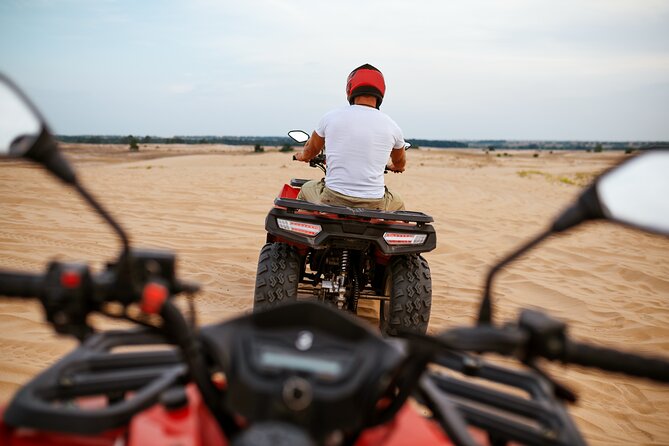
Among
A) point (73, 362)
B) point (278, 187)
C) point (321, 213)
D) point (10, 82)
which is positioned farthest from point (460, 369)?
point (278, 187)

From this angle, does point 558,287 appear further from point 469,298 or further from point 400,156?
point 400,156

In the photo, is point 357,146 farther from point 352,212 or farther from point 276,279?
point 276,279

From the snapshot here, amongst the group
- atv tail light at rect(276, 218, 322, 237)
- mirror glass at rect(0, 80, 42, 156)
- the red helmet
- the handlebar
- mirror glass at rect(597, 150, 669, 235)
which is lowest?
atv tail light at rect(276, 218, 322, 237)

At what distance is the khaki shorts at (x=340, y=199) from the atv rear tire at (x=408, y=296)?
1.89 ft

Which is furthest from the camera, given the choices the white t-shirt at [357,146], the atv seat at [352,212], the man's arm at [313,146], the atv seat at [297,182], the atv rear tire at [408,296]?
the atv seat at [297,182]

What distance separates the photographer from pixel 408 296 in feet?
11.7

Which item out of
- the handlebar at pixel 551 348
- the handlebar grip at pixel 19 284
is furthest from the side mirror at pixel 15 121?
the handlebar at pixel 551 348

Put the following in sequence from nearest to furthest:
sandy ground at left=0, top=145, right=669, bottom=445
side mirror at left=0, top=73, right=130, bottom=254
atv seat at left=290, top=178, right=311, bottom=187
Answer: side mirror at left=0, top=73, right=130, bottom=254
sandy ground at left=0, top=145, right=669, bottom=445
atv seat at left=290, top=178, right=311, bottom=187

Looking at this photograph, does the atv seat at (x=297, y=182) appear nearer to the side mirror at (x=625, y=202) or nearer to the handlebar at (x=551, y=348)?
the side mirror at (x=625, y=202)

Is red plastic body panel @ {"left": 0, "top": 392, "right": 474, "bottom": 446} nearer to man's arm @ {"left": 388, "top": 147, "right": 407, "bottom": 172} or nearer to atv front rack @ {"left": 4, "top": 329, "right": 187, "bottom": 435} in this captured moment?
atv front rack @ {"left": 4, "top": 329, "right": 187, "bottom": 435}

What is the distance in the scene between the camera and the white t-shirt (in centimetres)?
389

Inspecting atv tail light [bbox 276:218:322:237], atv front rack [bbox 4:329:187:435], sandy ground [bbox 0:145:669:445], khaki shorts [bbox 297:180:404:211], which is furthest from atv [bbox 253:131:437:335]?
atv front rack [bbox 4:329:187:435]

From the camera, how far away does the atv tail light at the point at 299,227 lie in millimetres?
3291

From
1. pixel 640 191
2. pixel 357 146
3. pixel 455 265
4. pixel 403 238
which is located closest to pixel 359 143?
pixel 357 146
